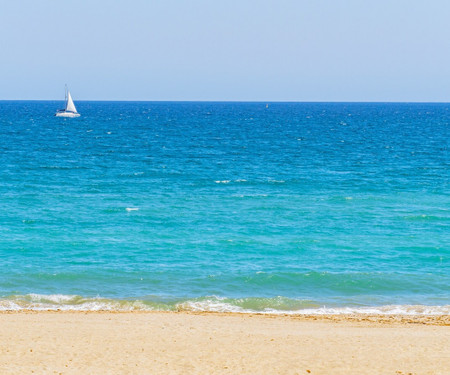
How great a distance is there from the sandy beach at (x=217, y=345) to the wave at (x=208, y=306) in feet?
6.76

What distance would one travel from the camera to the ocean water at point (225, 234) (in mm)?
28422

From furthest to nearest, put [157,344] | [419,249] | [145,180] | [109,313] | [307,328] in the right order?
[145,180]
[419,249]
[109,313]
[307,328]
[157,344]

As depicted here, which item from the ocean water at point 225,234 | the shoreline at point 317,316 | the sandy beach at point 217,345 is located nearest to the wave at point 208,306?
the ocean water at point 225,234

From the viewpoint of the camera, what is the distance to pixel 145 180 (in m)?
58.5

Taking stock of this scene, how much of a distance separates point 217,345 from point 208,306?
23.7ft

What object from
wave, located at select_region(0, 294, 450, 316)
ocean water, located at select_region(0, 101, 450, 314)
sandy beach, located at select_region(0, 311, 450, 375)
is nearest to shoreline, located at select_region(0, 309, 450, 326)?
sandy beach, located at select_region(0, 311, 450, 375)

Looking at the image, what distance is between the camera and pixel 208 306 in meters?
26.9

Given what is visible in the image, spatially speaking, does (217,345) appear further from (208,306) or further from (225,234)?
(225,234)

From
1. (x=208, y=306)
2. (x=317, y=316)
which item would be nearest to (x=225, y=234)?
(x=208, y=306)

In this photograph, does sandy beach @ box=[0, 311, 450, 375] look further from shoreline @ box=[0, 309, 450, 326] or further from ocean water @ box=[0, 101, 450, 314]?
ocean water @ box=[0, 101, 450, 314]

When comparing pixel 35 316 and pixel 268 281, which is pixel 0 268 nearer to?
pixel 35 316

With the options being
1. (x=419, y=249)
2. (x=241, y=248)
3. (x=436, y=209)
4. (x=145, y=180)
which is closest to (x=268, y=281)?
(x=241, y=248)

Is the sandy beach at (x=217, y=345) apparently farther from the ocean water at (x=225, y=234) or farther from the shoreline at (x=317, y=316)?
the ocean water at (x=225, y=234)

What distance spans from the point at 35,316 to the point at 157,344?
6.40 meters
